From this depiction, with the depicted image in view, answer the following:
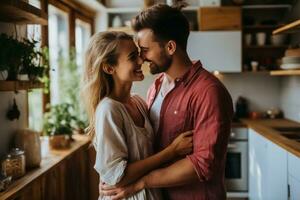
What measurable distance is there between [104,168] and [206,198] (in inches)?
17.3

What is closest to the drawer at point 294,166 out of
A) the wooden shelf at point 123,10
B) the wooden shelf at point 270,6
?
the wooden shelf at point 270,6

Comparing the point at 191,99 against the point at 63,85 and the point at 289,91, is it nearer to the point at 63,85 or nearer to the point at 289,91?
the point at 63,85

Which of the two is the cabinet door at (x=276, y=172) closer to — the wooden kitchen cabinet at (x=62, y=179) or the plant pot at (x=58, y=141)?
the wooden kitchen cabinet at (x=62, y=179)

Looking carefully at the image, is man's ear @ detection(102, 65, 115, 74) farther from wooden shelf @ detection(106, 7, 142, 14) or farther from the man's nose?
wooden shelf @ detection(106, 7, 142, 14)

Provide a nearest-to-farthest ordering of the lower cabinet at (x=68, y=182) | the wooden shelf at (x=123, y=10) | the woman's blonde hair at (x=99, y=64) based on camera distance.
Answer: the woman's blonde hair at (x=99, y=64) < the lower cabinet at (x=68, y=182) < the wooden shelf at (x=123, y=10)

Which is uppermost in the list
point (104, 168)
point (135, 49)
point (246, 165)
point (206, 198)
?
point (135, 49)

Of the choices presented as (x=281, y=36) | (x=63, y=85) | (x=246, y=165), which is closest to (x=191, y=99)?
(x=63, y=85)

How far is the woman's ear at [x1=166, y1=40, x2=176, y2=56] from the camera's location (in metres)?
Answer: 1.55

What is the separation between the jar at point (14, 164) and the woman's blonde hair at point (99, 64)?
694 mm

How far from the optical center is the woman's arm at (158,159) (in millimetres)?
1418

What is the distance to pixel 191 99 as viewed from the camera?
58.3 inches

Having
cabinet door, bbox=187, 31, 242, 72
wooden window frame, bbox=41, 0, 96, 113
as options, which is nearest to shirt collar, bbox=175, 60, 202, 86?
wooden window frame, bbox=41, 0, 96, 113

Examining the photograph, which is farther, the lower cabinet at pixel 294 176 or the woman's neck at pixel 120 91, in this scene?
the lower cabinet at pixel 294 176

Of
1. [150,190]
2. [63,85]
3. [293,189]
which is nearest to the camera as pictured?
[150,190]
